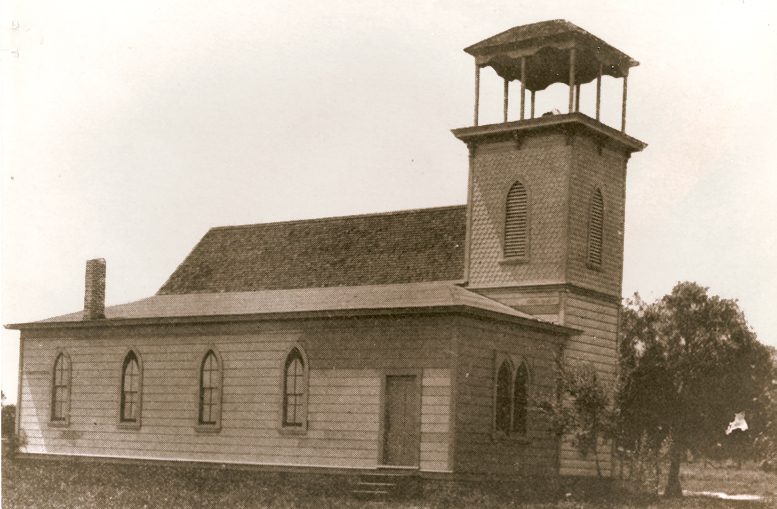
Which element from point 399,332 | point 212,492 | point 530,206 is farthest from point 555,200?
point 212,492

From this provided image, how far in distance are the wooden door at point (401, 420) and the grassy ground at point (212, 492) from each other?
127cm

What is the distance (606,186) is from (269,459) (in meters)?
13.2

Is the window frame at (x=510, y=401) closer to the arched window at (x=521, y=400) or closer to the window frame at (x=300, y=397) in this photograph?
the arched window at (x=521, y=400)

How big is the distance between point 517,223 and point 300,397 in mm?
8462

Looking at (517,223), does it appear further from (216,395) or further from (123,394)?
(123,394)

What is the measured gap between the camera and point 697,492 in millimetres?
43500

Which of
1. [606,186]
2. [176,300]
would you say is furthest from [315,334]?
[606,186]

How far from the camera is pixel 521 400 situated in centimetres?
3189

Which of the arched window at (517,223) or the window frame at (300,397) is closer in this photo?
the window frame at (300,397)

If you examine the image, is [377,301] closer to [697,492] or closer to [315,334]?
[315,334]

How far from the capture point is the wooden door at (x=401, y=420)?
97.6ft

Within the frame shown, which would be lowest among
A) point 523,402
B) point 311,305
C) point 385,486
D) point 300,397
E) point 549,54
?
point 385,486

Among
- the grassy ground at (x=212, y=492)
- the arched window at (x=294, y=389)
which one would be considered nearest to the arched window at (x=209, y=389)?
the grassy ground at (x=212, y=492)

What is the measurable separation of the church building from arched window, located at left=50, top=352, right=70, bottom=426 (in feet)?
0.20
